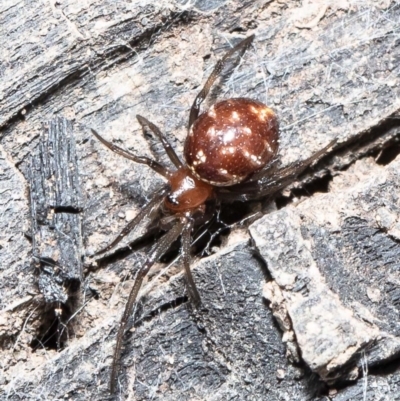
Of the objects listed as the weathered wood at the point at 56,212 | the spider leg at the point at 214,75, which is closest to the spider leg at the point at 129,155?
the weathered wood at the point at 56,212

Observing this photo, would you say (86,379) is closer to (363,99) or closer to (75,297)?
(75,297)

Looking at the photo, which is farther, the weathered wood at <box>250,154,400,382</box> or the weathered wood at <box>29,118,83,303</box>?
the weathered wood at <box>29,118,83,303</box>

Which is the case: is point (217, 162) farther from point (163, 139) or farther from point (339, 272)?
point (339, 272)

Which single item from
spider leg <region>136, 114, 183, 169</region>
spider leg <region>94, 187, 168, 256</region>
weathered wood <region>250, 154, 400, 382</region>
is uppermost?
spider leg <region>136, 114, 183, 169</region>

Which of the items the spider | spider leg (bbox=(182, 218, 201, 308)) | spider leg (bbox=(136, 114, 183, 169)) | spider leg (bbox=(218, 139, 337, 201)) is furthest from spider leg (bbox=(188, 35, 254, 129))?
spider leg (bbox=(182, 218, 201, 308))

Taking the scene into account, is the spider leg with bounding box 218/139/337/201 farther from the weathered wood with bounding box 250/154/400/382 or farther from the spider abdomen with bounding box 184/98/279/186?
the weathered wood with bounding box 250/154/400/382

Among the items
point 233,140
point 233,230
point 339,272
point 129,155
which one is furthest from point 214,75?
point 339,272
